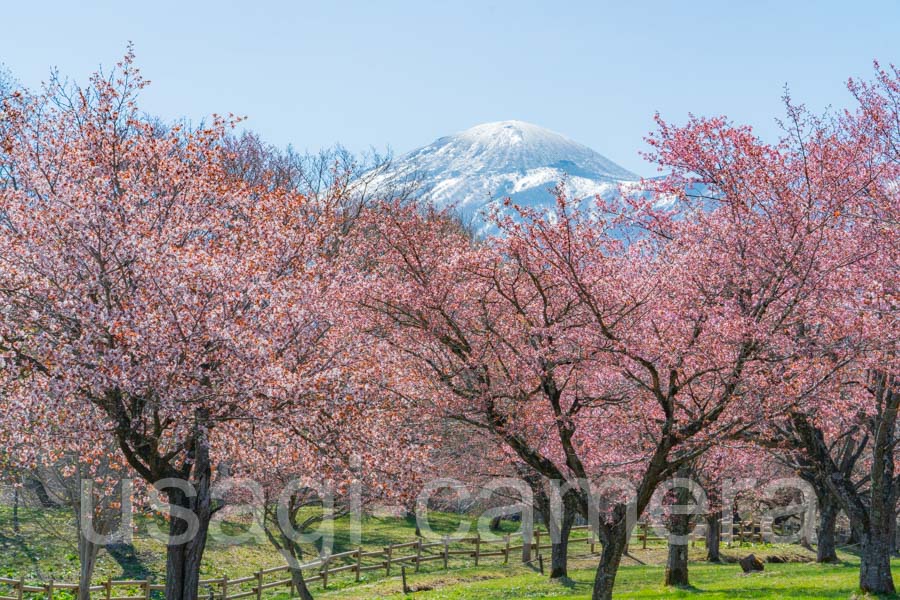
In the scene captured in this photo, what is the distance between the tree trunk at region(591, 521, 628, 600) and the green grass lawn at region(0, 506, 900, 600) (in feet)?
22.6

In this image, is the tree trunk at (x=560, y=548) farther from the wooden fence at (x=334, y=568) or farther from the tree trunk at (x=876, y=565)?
the tree trunk at (x=876, y=565)

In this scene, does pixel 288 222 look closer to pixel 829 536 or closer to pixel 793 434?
pixel 793 434

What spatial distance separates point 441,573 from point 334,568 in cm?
419

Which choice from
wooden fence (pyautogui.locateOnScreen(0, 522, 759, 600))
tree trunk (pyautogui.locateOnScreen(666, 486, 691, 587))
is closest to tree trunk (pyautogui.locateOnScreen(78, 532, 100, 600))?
wooden fence (pyautogui.locateOnScreen(0, 522, 759, 600))

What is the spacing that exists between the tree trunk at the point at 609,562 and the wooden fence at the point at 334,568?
12.8 meters

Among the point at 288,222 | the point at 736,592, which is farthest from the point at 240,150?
the point at 736,592

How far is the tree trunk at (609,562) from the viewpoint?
1591cm

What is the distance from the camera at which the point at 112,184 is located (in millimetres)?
13414

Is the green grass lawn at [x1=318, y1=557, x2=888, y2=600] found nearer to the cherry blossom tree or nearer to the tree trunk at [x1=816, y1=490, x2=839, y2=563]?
the tree trunk at [x1=816, y1=490, x2=839, y2=563]

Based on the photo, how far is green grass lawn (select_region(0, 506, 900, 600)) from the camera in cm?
2412

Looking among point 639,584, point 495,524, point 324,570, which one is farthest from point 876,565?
point 495,524

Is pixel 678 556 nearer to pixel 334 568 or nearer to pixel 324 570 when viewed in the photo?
pixel 324 570

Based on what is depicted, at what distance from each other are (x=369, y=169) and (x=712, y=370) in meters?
34.2

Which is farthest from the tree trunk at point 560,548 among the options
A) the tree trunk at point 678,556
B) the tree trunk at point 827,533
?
the tree trunk at point 827,533
